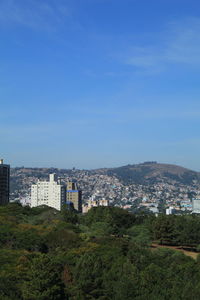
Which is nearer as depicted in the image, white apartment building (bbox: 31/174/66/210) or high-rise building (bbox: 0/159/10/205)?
high-rise building (bbox: 0/159/10/205)

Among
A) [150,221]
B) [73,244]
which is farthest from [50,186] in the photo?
[73,244]

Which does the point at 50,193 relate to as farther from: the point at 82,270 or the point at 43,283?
the point at 43,283

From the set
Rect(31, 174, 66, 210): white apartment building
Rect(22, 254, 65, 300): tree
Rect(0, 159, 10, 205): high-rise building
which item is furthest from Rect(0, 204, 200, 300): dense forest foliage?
Rect(31, 174, 66, 210): white apartment building

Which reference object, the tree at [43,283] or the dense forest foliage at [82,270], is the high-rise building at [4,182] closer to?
the dense forest foliage at [82,270]

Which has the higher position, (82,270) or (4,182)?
(4,182)

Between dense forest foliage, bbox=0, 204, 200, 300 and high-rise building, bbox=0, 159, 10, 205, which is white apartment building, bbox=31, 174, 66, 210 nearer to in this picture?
high-rise building, bbox=0, 159, 10, 205

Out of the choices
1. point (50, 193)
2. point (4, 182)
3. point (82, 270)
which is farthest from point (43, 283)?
point (50, 193)

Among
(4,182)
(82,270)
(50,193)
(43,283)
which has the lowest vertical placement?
(43,283)

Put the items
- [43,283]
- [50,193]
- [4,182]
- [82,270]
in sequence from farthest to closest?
[50,193], [4,182], [82,270], [43,283]

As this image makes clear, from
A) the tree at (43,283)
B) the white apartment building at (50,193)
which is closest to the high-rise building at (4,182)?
the white apartment building at (50,193)
